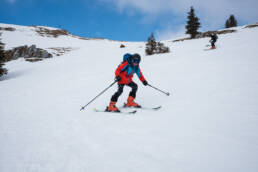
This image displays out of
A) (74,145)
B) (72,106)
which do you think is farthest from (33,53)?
(74,145)

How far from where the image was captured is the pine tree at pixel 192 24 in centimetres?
3578

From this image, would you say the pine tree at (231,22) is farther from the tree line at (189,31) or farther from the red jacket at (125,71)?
the red jacket at (125,71)

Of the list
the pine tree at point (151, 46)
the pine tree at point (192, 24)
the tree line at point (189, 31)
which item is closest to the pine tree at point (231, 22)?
the tree line at point (189, 31)

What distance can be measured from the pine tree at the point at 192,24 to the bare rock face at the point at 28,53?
3498 centimetres

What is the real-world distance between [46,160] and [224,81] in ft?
21.1

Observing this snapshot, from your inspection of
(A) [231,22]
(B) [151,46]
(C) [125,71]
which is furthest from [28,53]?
(A) [231,22]

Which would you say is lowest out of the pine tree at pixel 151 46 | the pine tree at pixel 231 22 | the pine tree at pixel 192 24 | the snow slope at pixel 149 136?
the snow slope at pixel 149 136

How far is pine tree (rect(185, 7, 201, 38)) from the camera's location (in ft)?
117

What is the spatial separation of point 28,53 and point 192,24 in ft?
132

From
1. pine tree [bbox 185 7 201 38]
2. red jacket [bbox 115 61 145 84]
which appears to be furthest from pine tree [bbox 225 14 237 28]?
red jacket [bbox 115 61 145 84]

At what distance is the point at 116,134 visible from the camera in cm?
313

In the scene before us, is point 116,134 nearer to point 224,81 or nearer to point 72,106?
point 72,106

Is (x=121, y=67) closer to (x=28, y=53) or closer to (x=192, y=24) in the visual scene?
(x=28, y=53)

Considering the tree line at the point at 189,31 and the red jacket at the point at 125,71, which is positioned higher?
the tree line at the point at 189,31
